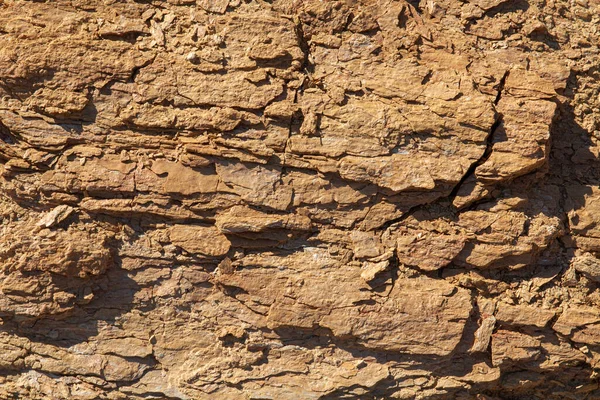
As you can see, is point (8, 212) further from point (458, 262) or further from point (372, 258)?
point (458, 262)

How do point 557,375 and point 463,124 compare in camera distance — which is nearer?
point 463,124

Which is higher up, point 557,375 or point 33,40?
point 33,40

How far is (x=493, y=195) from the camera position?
4059 mm

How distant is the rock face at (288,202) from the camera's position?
12.9 ft

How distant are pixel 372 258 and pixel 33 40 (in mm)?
2532

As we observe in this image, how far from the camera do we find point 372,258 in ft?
13.2

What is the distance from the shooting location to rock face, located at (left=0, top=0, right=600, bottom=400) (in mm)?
3938

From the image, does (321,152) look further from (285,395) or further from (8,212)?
(8,212)

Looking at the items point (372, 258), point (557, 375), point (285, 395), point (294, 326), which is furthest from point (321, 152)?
point (557, 375)

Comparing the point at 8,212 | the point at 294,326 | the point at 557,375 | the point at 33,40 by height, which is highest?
the point at 33,40

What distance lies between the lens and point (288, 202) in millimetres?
3967

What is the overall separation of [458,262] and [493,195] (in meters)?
0.49

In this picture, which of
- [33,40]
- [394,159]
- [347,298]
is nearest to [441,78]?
[394,159]

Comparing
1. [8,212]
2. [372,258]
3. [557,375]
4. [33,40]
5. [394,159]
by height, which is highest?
[33,40]
